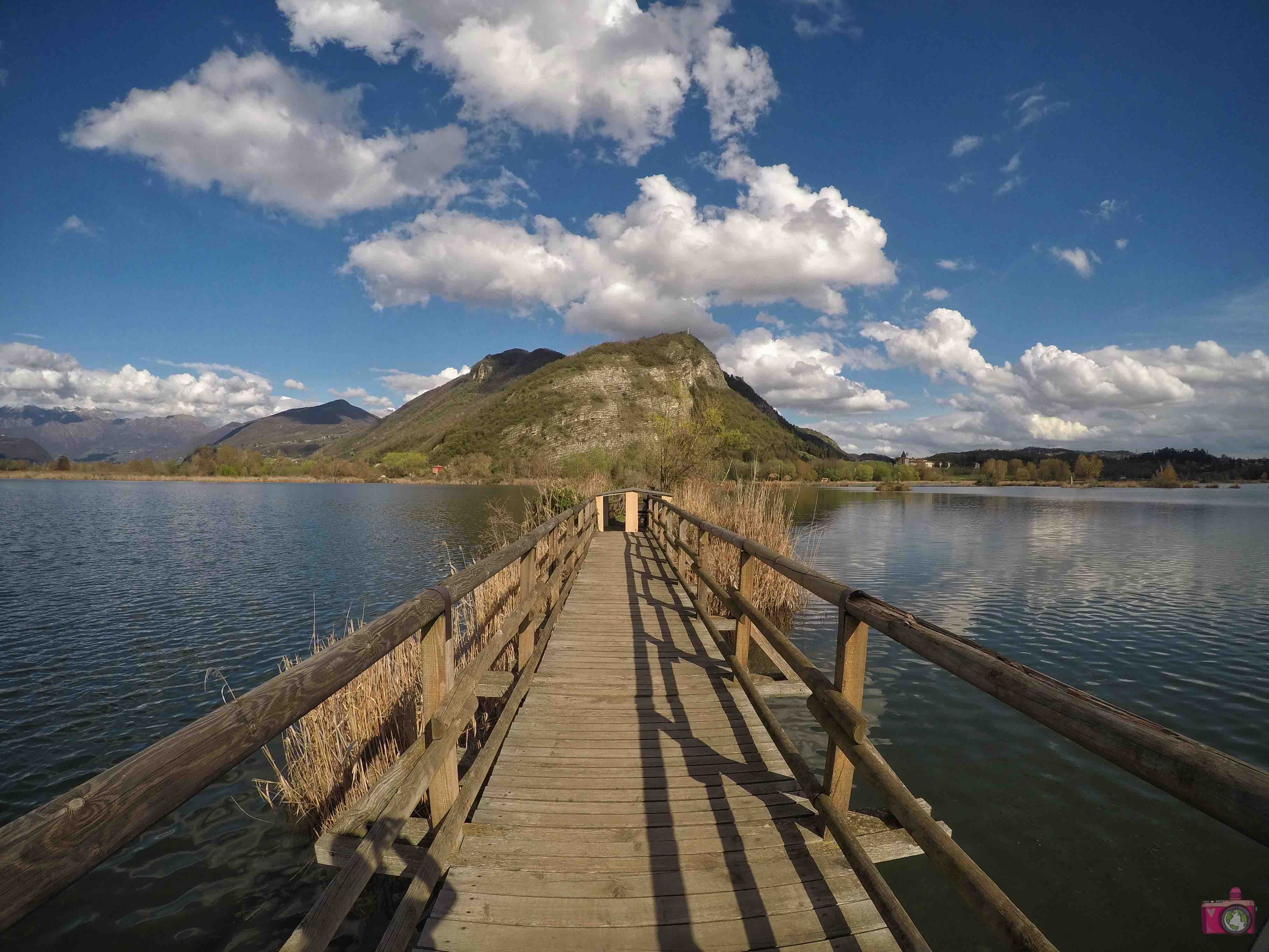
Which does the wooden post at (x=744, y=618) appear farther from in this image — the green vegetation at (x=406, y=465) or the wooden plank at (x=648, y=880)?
the green vegetation at (x=406, y=465)

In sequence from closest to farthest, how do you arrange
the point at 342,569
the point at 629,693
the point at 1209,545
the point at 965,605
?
the point at 629,693 < the point at 965,605 < the point at 342,569 < the point at 1209,545

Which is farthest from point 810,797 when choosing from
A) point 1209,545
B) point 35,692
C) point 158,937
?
point 1209,545

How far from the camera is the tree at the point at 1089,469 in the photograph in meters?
113

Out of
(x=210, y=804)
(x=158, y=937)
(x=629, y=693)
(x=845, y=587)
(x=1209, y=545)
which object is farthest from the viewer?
(x=1209, y=545)

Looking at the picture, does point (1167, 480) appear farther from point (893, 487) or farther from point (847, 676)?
point (847, 676)

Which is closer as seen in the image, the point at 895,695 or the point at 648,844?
the point at 648,844

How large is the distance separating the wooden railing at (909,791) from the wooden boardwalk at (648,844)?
0.96 feet

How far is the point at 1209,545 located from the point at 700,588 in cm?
2687

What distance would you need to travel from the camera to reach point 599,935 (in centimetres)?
245

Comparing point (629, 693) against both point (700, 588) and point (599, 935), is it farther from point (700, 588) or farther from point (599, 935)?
point (599, 935)

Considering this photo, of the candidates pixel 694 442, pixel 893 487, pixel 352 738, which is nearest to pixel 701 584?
pixel 352 738

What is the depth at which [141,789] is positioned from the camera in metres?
1.10

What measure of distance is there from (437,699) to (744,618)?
9.19ft

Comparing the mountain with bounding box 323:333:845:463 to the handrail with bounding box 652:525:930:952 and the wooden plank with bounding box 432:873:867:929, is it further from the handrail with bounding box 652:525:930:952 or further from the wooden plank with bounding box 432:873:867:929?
the wooden plank with bounding box 432:873:867:929
